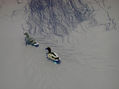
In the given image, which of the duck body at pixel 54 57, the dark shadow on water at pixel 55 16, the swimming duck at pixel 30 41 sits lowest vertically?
the duck body at pixel 54 57

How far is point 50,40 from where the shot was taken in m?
1.41

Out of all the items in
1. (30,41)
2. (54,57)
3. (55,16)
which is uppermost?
(55,16)

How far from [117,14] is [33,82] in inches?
→ 31.3

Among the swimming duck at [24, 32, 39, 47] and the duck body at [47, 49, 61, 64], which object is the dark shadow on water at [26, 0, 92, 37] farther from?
the duck body at [47, 49, 61, 64]

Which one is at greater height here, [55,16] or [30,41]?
[55,16]

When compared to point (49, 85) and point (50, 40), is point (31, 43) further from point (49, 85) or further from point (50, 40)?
point (49, 85)

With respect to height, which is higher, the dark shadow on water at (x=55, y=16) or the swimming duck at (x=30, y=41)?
the dark shadow on water at (x=55, y=16)

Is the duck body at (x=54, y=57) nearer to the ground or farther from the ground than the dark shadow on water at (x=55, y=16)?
nearer to the ground

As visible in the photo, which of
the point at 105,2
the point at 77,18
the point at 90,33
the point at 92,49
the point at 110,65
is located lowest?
the point at 110,65

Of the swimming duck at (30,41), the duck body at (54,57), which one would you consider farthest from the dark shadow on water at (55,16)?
the duck body at (54,57)

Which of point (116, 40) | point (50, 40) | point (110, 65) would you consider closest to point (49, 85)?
point (50, 40)

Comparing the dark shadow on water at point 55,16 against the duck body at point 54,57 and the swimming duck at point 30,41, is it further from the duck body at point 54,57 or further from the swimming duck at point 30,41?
the duck body at point 54,57

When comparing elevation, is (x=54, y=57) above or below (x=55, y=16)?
below

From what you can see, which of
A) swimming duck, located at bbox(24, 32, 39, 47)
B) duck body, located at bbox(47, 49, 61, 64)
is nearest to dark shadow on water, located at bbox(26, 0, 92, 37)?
swimming duck, located at bbox(24, 32, 39, 47)
